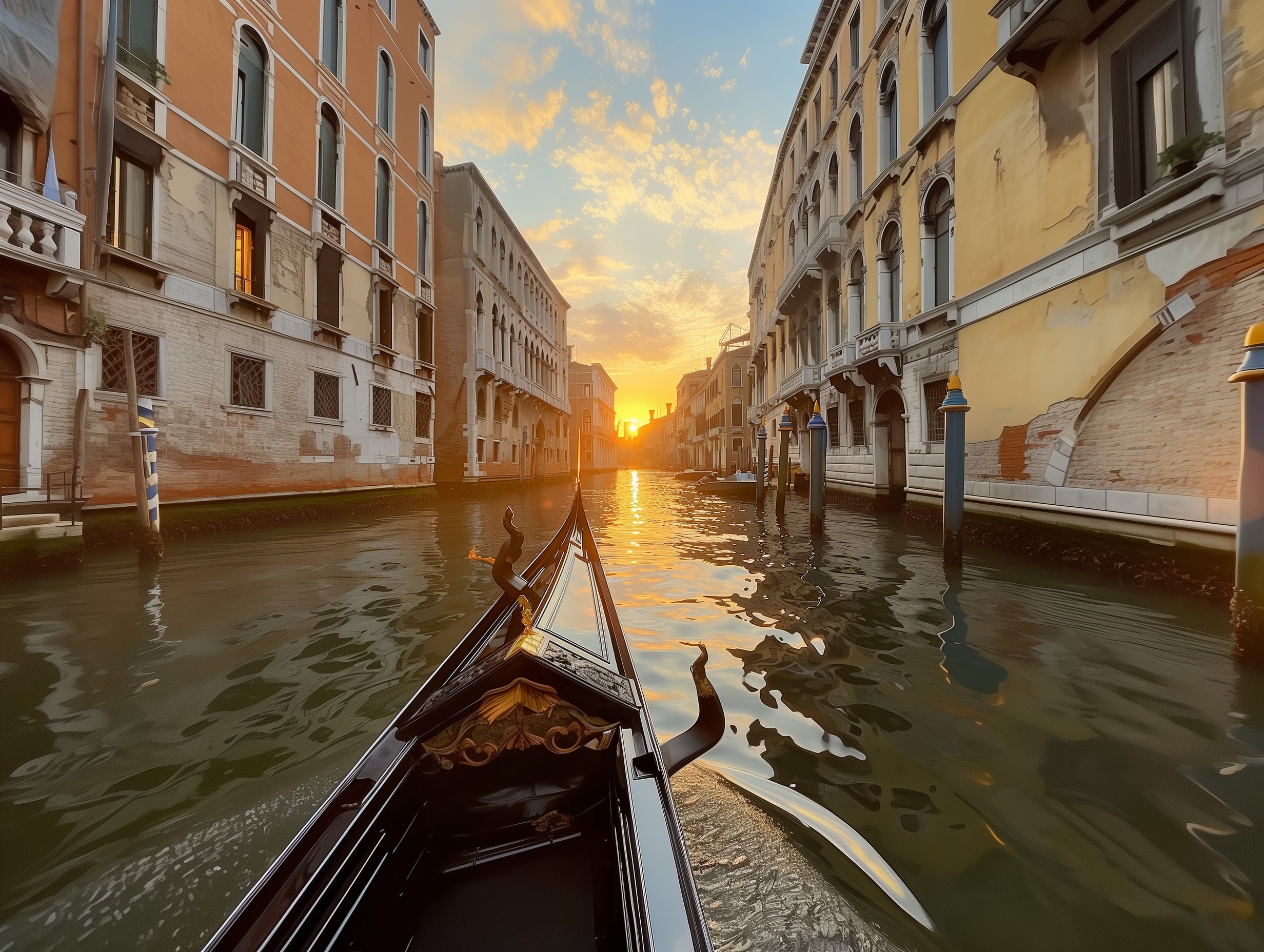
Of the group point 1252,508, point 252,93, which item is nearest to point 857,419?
point 1252,508

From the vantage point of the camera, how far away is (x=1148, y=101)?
4.64 metres

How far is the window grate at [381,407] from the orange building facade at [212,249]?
9 centimetres

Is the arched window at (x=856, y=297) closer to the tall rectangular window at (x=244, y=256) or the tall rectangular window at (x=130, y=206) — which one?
the tall rectangular window at (x=244, y=256)

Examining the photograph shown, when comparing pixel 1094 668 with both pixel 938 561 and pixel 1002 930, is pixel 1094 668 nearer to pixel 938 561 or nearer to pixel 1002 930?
pixel 1002 930

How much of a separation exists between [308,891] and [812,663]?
2517 mm

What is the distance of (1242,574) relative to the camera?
2.62 metres

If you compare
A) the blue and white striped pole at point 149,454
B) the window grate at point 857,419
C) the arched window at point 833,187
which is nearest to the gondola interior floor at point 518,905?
the blue and white striped pole at point 149,454

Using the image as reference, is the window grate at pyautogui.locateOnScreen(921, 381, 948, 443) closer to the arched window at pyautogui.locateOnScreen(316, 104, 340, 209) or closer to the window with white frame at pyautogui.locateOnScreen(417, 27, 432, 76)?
the arched window at pyautogui.locateOnScreen(316, 104, 340, 209)

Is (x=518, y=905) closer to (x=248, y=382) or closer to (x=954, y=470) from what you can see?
(x=954, y=470)

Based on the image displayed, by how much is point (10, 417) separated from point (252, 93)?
6340 mm

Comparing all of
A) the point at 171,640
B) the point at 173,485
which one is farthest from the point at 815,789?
the point at 173,485

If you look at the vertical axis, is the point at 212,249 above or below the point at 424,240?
below

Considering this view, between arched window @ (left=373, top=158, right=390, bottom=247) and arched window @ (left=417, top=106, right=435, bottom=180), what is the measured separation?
1.86 m

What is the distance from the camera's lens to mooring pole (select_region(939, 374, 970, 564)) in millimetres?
4914
